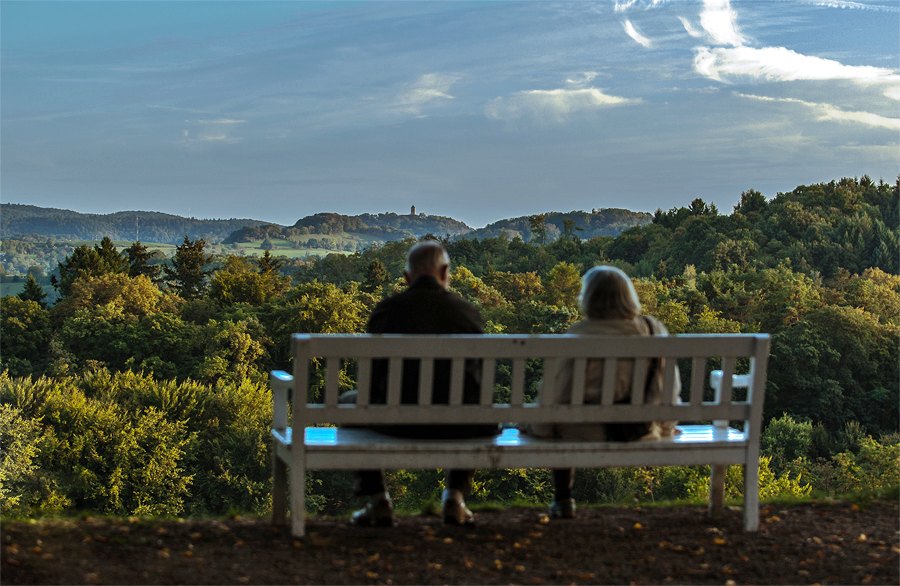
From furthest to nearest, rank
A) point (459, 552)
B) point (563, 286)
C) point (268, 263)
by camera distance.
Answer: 1. point (268, 263)
2. point (563, 286)
3. point (459, 552)

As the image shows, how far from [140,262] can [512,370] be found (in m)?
72.4

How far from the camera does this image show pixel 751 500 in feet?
10.8

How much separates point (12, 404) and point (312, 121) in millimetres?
76091

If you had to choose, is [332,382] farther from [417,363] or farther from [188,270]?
[188,270]

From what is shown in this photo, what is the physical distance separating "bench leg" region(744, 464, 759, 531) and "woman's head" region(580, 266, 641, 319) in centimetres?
83

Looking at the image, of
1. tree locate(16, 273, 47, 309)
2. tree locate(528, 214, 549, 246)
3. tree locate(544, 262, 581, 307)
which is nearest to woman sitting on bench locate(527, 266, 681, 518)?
tree locate(544, 262, 581, 307)

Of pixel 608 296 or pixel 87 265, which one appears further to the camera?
pixel 87 265

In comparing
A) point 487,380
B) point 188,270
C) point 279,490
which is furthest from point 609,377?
point 188,270

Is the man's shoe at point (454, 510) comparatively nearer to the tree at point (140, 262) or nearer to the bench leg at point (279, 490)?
the bench leg at point (279, 490)

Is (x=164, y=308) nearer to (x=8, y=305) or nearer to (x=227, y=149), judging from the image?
(x=8, y=305)

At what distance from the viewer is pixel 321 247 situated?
351 ft

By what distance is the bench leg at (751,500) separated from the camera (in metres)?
3.28

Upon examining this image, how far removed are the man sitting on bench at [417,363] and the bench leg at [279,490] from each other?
0.33m

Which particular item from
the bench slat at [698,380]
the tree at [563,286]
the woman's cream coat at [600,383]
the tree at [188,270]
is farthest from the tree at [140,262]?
the bench slat at [698,380]
